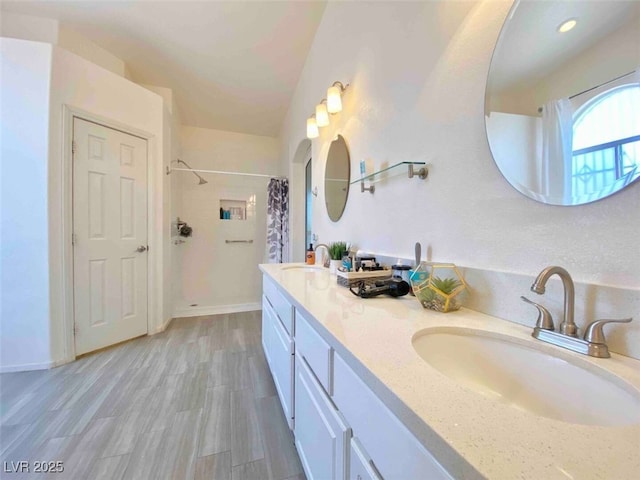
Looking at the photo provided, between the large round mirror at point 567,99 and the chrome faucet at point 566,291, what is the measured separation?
0.19 m

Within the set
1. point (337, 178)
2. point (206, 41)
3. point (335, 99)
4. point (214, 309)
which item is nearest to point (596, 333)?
point (337, 178)

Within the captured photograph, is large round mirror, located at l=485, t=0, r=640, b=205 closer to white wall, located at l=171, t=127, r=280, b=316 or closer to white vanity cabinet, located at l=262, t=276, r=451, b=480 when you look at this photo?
white vanity cabinet, located at l=262, t=276, r=451, b=480

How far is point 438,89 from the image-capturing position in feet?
3.26

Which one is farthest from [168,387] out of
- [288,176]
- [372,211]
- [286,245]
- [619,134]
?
[288,176]

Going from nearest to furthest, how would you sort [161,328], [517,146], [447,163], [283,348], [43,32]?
1. [517,146]
2. [447,163]
3. [283,348]
4. [43,32]
5. [161,328]

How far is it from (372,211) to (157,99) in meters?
2.55

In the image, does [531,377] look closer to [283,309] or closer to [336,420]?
[336,420]

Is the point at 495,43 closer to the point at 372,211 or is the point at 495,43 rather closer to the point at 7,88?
the point at 372,211

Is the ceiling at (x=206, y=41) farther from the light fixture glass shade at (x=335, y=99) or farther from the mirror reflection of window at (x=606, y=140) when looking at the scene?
the mirror reflection of window at (x=606, y=140)

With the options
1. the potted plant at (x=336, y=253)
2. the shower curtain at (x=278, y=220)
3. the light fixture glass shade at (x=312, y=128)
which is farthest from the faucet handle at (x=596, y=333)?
the shower curtain at (x=278, y=220)

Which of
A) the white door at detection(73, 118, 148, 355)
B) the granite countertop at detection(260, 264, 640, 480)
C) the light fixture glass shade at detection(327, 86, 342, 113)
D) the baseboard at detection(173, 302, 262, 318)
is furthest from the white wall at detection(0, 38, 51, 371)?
the granite countertop at detection(260, 264, 640, 480)

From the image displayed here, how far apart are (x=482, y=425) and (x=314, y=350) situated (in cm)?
56

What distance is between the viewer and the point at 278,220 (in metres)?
3.54

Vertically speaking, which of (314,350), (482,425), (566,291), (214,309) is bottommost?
(214,309)
